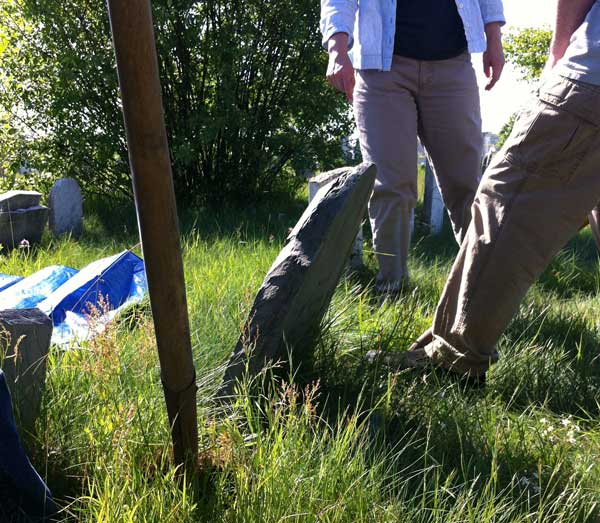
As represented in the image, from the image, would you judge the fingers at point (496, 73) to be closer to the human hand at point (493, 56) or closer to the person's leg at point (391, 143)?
the human hand at point (493, 56)

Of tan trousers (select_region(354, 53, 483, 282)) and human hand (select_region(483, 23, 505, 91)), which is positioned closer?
tan trousers (select_region(354, 53, 483, 282))

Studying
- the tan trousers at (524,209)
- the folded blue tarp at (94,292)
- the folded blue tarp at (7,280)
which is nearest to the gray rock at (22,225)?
the folded blue tarp at (7,280)

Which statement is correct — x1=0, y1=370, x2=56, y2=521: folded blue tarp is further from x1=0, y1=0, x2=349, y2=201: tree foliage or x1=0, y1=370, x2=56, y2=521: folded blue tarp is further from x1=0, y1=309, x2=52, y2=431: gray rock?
x1=0, y1=0, x2=349, y2=201: tree foliage

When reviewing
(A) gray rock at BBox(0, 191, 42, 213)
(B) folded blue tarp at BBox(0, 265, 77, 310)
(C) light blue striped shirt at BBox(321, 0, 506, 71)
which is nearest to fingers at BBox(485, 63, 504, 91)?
(C) light blue striped shirt at BBox(321, 0, 506, 71)

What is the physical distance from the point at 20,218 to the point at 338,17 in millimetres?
3126

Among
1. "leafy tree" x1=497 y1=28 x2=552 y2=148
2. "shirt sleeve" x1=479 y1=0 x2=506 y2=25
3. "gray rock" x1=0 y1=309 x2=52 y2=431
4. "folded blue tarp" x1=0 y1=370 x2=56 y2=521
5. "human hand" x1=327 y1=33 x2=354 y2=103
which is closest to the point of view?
"folded blue tarp" x1=0 y1=370 x2=56 y2=521

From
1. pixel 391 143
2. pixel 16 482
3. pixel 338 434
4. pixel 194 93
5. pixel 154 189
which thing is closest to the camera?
pixel 154 189

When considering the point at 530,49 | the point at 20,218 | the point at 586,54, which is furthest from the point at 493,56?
the point at 530,49

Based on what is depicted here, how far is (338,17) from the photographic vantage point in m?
3.36

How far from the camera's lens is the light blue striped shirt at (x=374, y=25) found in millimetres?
3379

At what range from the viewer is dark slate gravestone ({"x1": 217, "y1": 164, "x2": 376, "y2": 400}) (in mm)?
2191

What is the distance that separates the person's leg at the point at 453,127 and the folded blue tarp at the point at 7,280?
2.17 m

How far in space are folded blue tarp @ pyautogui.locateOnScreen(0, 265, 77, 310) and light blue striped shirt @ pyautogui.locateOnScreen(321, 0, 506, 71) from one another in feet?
5.72

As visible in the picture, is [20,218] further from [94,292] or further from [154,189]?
[154,189]
